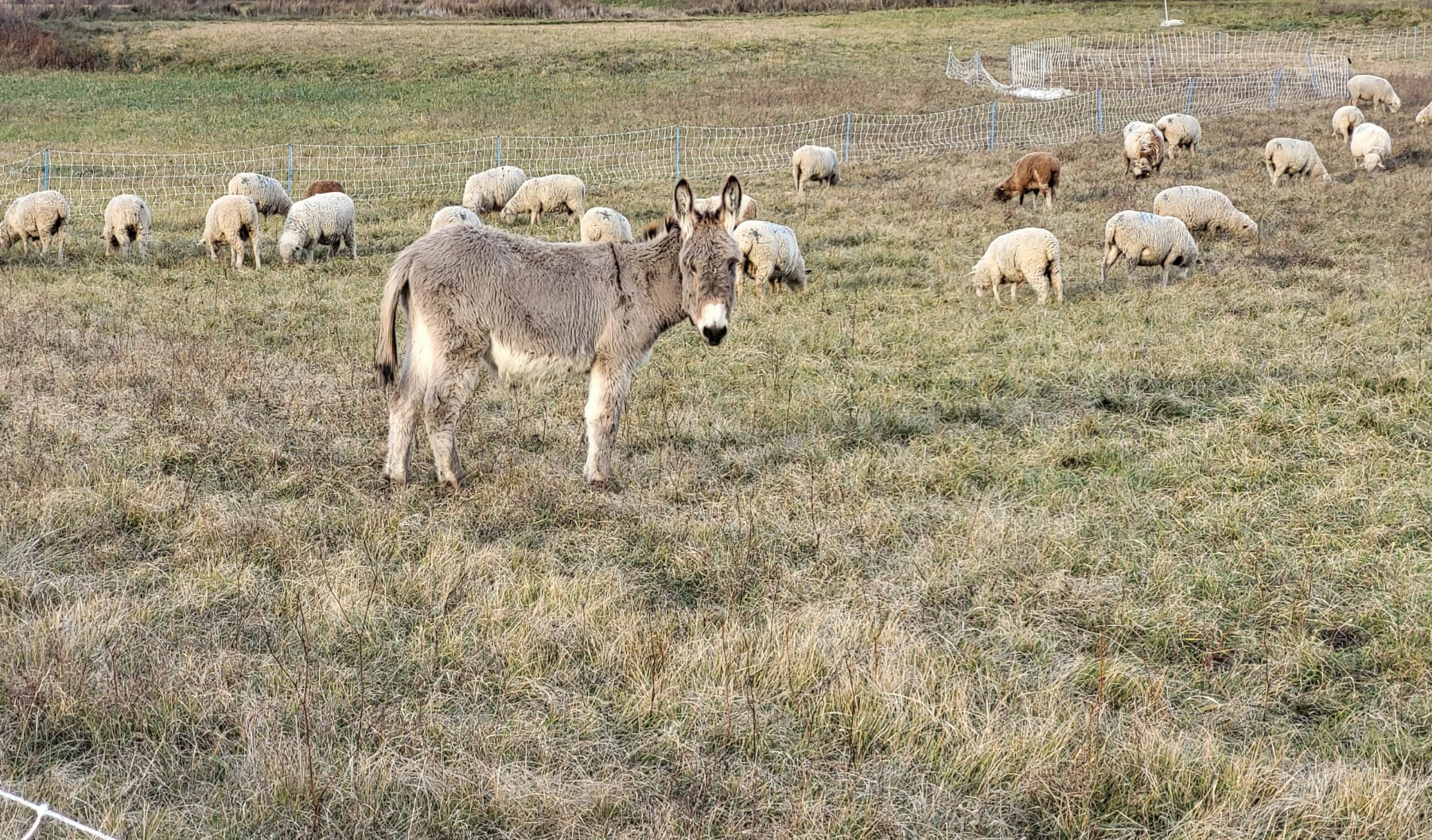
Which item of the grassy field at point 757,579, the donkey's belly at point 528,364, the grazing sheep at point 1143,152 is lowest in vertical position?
the grassy field at point 757,579

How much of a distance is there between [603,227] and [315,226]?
380cm

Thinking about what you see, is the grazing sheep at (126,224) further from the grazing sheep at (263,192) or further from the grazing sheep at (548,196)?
the grazing sheep at (548,196)

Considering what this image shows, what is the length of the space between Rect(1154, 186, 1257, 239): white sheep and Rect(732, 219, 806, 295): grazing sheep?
527cm

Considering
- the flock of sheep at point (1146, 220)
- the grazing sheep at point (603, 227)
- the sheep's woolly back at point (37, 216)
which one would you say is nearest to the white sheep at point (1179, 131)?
the flock of sheep at point (1146, 220)

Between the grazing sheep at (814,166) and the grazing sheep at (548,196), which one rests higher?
the grazing sheep at (814,166)

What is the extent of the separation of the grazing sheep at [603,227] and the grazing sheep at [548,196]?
3338mm

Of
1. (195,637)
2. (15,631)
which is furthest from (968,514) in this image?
(15,631)

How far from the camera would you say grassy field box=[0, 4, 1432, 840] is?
3471 mm

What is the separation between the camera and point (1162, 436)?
7352mm

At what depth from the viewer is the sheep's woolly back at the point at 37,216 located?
13.8 meters

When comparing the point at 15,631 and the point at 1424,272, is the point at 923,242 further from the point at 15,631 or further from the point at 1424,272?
the point at 15,631

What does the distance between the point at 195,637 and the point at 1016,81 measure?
3859 cm

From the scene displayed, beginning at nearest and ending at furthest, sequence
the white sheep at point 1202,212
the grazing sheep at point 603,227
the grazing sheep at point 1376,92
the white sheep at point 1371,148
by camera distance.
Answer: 1. the grazing sheep at point 603,227
2. the white sheep at point 1202,212
3. the white sheep at point 1371,148
4. the grazing sheep at point 1376,92

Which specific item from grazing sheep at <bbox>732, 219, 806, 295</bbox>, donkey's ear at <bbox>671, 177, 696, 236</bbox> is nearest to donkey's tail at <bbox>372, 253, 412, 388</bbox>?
donkey's ear at <bbox>671, 177, 696, 236</bbox>
